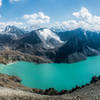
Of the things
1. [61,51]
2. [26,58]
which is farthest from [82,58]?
[26,58]

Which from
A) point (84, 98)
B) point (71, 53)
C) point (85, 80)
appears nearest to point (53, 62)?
point (71, 53)

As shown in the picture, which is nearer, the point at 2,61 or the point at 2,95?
the point at 2,95

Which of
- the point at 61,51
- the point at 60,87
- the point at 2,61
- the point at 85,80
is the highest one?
the point at 61,51

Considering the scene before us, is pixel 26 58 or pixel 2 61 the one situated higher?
pixel 26 58

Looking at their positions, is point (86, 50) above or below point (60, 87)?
above

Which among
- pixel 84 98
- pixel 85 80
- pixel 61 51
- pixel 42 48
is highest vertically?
pixel 42 48

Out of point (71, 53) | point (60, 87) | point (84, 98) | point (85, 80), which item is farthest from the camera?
point (71, 53)

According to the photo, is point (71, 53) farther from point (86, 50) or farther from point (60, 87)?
point (60, 87)

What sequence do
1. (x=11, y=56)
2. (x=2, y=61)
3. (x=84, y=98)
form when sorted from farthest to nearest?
1. (x=11, y=56)
2. (x=2, y=61)
3. (x=84, y=98)

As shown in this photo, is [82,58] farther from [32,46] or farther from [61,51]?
[32,46]
